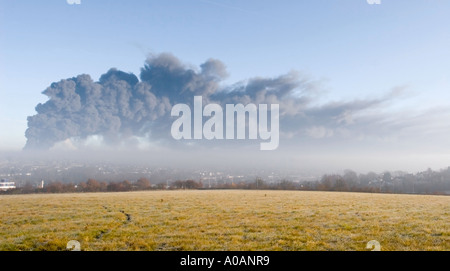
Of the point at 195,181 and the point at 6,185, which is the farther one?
the point at 195,181

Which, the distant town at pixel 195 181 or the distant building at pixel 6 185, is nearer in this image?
the distant building at pixel 6 185

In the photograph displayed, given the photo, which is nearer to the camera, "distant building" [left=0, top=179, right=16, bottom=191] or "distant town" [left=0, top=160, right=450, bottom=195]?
"distant building" [left=0, top=179, right=16, bottom=191]

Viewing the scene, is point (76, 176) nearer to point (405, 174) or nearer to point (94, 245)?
point (94, 245)

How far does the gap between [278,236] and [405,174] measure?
70869 mm

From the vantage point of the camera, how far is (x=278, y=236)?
11062mm
